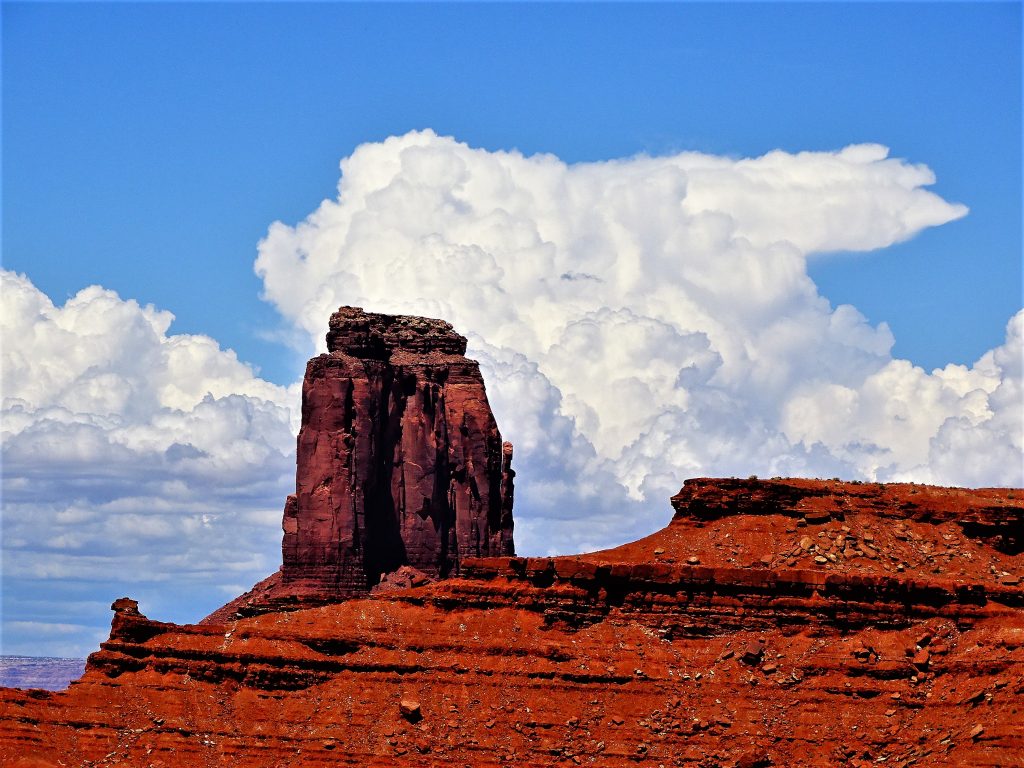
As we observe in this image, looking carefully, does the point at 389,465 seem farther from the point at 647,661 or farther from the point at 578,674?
the point at 578,674

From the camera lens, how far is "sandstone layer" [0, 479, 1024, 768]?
106750 mm

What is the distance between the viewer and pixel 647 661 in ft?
364

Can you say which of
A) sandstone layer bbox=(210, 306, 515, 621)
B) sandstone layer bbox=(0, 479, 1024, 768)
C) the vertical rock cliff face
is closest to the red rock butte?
sandstone layer bbox=(0, 479, 1024, 768)

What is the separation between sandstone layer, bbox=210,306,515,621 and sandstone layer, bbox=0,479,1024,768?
2103 inches

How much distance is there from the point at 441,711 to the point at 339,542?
205ft

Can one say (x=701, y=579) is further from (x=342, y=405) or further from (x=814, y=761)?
(x=342, y=405)

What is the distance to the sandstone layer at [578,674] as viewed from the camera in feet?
350

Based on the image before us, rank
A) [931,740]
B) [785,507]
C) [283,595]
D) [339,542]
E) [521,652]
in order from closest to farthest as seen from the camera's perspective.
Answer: [931,740] → [521,652] → [785,507] → [283,595] → [339,542]

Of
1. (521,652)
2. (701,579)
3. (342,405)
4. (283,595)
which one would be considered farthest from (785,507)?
(342,405)

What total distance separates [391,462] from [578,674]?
219ft

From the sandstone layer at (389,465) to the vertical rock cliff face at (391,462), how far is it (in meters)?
0.07

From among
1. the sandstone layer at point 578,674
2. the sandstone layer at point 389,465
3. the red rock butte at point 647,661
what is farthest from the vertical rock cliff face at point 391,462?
the sandstone layer at point 578,674

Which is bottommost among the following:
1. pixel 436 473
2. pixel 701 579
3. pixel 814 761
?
pixel 814 761

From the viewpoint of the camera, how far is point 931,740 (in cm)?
10388
